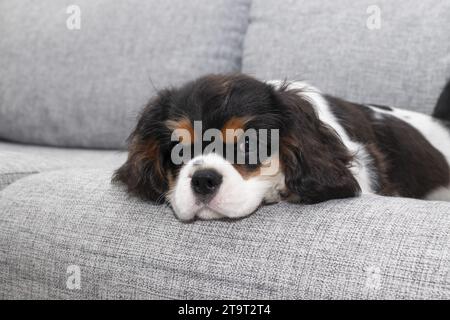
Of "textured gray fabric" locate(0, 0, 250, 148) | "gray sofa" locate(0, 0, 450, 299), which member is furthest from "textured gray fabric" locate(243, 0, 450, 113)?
"textured gray fabric" locate(0, 0, 250, 148)

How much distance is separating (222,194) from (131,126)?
4.99 ft

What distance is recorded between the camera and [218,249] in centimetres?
150

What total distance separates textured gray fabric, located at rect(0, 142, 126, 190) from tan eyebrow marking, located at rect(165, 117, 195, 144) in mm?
681

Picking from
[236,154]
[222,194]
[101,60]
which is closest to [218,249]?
[222,194]

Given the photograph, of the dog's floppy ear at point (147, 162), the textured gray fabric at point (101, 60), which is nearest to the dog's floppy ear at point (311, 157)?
the dog's floppy ear at point (147, 162)

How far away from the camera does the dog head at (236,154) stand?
1630 millimetres

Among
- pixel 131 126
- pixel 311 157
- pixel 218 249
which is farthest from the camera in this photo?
pixel 131 126

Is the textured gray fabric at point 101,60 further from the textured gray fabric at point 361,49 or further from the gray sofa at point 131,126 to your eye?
the textured gray fabric at point 361,49

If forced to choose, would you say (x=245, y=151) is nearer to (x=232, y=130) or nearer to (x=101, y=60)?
(x=232, y=130)

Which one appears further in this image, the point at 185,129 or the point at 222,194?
the point at 185,129

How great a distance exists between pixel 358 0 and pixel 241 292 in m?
1.72

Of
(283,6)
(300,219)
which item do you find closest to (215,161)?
(300,219)

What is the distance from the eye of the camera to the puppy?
5.38 ft
